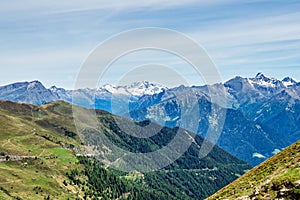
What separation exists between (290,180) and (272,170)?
11226mm

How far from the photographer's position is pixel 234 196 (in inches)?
2085

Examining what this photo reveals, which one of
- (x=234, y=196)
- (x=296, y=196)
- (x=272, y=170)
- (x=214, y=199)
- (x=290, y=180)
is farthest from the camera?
(x=214, y=199)

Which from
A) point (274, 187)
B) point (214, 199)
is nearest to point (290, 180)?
point (274, 187)

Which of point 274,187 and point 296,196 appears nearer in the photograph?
point 296,196

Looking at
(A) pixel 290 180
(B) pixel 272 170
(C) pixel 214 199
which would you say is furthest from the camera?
(C) pixel 214 199

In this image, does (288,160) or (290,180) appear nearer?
(290,180)

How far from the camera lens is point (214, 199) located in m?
62.4

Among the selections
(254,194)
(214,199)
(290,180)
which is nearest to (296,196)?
(290,180)

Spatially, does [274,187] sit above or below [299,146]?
below

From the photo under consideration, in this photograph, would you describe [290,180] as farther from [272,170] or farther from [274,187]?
[272,170]

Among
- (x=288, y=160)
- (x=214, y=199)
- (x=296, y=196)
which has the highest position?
(x=288, y=160)

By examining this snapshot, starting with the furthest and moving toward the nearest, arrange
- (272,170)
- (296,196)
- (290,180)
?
(272,170)
(290,180)
(296,196)

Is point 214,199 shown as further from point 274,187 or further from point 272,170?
point 274,187

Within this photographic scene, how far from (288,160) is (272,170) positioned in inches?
123
